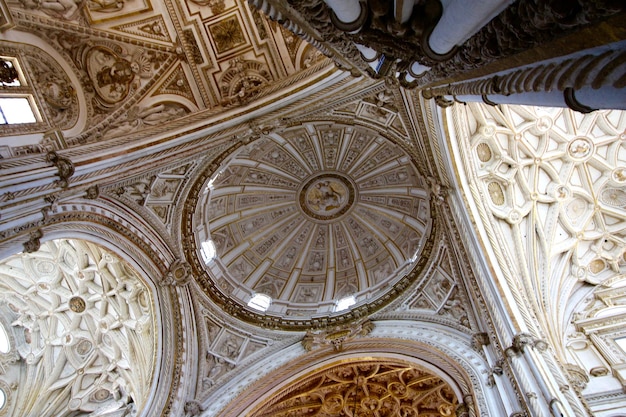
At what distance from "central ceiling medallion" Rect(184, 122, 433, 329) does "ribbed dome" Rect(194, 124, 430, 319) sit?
0.05 meters

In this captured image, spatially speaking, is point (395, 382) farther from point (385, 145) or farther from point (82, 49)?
point (82, 49)

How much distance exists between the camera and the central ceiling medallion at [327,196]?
59.3 feet

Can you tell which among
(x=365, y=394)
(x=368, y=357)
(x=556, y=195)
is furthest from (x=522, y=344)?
(x=365, y=394)

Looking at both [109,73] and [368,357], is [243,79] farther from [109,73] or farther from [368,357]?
[368,357]

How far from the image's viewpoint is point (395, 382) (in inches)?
543

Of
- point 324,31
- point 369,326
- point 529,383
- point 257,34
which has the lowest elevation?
point 529,383

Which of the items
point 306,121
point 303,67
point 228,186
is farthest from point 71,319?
point 303,67

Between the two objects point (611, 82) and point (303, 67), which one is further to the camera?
point (303, 67)

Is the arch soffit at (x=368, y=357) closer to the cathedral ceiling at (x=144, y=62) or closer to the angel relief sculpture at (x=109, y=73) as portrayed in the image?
the cathedral ceiling at (x=144, y=62)

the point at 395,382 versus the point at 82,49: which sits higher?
the point at 82,49

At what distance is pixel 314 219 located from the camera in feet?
61.0

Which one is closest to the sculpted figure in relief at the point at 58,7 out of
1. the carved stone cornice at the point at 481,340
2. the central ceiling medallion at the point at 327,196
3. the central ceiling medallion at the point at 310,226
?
the central ceiling medallion at the point at 310,226

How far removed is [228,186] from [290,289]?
516cm

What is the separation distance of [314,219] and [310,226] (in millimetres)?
392
